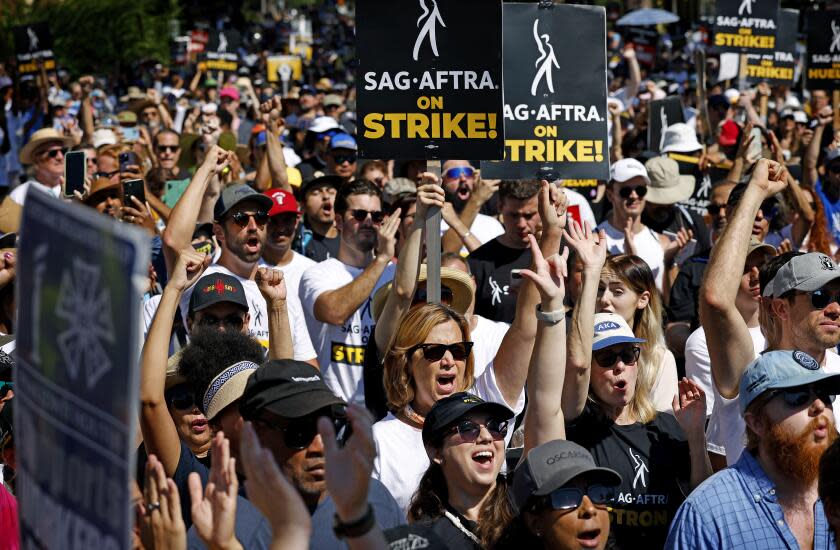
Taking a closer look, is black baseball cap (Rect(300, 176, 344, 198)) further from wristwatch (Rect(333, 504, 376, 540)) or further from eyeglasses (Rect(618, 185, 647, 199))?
wristwatch (Rect(333, 504, 376, 540))

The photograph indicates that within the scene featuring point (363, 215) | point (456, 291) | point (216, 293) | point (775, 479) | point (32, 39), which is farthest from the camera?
point (32, 39)

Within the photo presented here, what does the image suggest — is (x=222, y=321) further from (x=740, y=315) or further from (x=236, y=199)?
(x=740, y=315)

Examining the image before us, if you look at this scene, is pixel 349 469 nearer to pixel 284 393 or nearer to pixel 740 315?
pixel 284 393

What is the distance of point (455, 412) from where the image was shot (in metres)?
4.07

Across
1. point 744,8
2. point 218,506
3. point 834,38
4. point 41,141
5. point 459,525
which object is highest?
point 744,8

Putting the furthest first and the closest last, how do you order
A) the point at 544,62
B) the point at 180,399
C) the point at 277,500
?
1. the point at 544,62
2. the point at 180,399
3. the point at 277,500

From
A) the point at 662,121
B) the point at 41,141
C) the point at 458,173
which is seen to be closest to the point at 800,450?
the point at 458,173

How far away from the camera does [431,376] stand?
15.8 feet

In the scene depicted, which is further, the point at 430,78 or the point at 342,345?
the point at 342,345

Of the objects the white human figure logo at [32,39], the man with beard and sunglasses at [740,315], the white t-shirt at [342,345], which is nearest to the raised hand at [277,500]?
the man with beard and sunglasses at [740,315]

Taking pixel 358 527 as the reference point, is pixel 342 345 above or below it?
above

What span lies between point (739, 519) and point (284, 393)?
1.39 meters

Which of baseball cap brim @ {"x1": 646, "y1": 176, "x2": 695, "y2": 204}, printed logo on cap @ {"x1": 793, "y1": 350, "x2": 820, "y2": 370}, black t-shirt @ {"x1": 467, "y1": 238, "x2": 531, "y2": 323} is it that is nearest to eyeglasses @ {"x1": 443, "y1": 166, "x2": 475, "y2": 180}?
baseball cap brim @ {"x1": 646, "y1": 176, "x2": 695, "y2": 204}

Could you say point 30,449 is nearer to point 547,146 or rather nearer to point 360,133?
point 360,133
